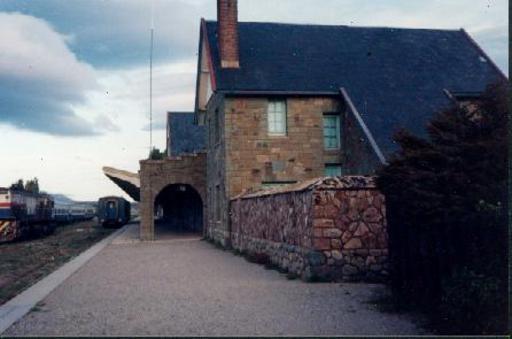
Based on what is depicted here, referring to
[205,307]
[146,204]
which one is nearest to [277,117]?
[146,204]

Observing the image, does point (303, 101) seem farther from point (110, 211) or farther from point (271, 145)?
point (110, 211)

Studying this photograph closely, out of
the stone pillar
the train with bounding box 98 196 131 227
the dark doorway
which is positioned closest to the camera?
the stone pillar

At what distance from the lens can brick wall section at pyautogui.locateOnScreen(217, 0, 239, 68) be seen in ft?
72.2

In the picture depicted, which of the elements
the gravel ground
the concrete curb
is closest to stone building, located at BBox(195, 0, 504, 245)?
the gravel ground

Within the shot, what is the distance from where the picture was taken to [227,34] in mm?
22078

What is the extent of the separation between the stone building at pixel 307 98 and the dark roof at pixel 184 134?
1550 cm

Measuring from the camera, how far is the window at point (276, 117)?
21578mm

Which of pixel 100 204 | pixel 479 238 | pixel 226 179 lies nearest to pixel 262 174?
pixel 226 179

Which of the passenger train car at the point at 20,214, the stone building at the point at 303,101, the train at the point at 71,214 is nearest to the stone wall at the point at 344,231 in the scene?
the stone building at the point at 303,101

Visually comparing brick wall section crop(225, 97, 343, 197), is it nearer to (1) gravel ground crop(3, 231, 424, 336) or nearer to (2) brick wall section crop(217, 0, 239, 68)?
(2) brick wall section crop(217, 0, 239, 68)

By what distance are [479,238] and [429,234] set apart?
991 millimetres

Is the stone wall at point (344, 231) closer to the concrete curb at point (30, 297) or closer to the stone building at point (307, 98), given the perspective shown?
the concrete curb at point (30, 297)

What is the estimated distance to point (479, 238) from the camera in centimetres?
630

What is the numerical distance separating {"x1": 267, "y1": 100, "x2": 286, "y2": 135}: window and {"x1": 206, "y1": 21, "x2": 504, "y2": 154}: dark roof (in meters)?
0.75
